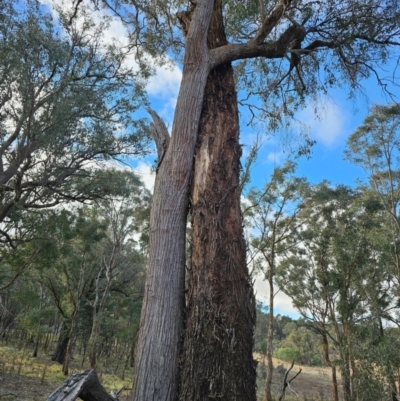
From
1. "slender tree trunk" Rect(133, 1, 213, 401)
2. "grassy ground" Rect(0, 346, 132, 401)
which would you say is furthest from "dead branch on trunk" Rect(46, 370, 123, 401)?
"grassy ground" Rect(0, 346, 132, 401)

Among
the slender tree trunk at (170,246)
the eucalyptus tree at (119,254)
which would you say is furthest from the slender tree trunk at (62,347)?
the slender tree trunk at (170,246)

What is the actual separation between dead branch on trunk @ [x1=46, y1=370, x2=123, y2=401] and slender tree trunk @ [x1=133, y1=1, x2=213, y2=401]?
0.25 metres

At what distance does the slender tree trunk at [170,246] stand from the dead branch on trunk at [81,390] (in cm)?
25

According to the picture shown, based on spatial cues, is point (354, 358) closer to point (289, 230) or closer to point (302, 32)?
point (289, 230)

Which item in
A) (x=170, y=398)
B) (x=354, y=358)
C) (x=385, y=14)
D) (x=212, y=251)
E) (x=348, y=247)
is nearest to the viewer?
(x=170, y=398)

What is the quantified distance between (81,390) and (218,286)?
1054 millimetres

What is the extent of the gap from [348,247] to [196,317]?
43.1 ft

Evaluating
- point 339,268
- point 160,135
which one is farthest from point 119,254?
point 160,135

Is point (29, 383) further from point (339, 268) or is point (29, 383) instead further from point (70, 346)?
point (339, 268)

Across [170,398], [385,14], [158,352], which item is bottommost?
[170,398]

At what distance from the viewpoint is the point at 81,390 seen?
82.9 inches

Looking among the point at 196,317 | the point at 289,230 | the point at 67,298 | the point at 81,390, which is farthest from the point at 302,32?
the point at 67,298

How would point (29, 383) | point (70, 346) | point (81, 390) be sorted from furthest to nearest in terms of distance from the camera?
1. point (70, 346)
2. point (29, 383)
3. point (81, 390)

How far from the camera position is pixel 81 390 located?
2105 millimetres
